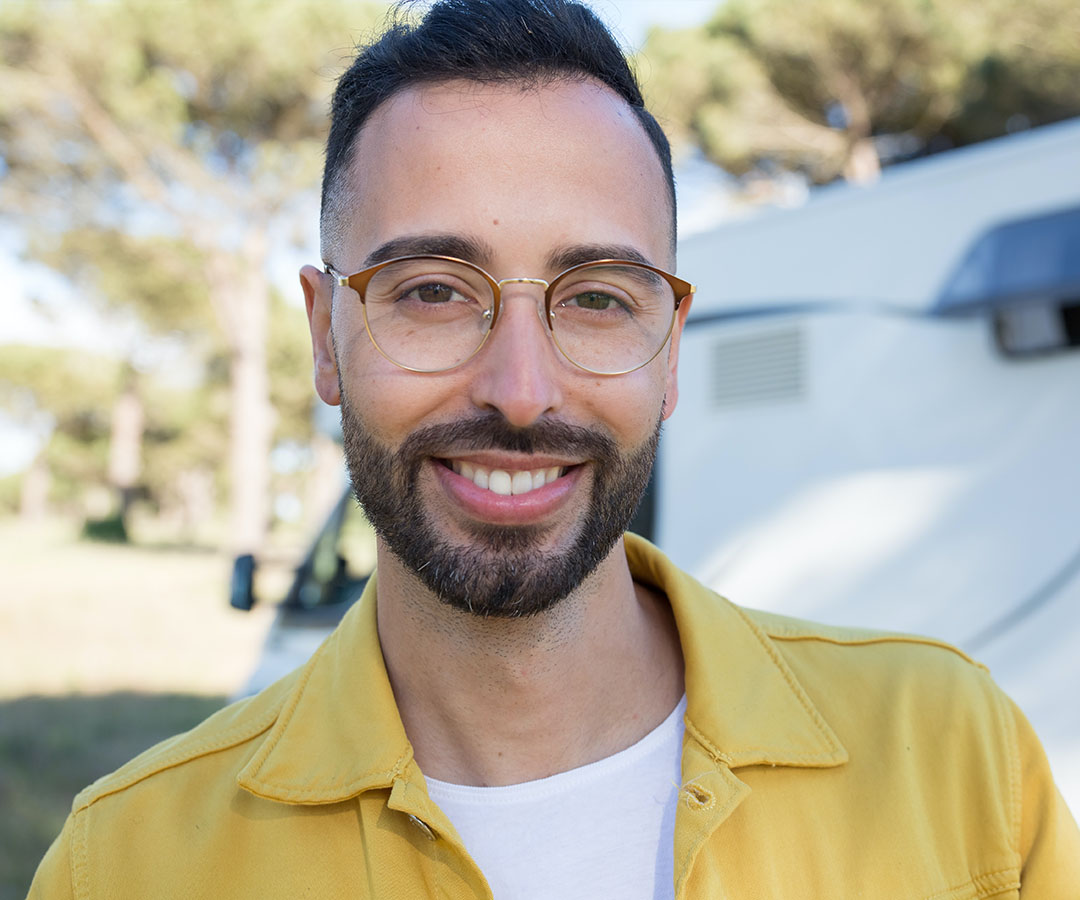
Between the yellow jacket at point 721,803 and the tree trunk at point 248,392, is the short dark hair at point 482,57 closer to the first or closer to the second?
the yellow jacket at point 721,803

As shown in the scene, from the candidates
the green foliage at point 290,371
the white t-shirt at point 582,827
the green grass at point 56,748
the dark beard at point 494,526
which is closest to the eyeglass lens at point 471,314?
the dark beard at point 494,526

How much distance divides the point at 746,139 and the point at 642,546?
13281 mm

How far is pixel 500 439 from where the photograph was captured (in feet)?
4.69

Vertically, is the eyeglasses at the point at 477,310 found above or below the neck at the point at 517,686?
above

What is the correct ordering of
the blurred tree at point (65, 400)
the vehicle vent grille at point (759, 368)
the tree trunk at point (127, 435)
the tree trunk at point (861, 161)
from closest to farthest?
1. the vehicle vent grille at point (759, 368)
2. the tree trunk at point (861, 161)
3. the tree trunk at point (127, 435)
4. the blurred tree at point (65, 400)

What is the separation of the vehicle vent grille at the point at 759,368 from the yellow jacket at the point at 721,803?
1.90m

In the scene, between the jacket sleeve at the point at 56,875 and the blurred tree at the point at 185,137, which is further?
the blurred tree at the point at 185,137

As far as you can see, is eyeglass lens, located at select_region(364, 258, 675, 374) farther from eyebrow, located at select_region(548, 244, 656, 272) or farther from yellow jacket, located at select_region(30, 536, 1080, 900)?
yellow jacket, located at select_region(30, 536, 1080, 900)

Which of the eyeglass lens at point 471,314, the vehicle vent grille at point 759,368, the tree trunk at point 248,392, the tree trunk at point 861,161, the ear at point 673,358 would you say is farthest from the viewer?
the tree trunk at point 248,392

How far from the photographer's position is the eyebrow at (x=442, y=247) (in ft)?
4.90

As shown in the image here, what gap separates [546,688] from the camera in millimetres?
1567

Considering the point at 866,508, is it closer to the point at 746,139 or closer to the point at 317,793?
the point at 317,793

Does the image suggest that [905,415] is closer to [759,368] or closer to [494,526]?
[759,368]

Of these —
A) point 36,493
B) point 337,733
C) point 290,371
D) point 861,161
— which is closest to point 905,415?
point 337,733
